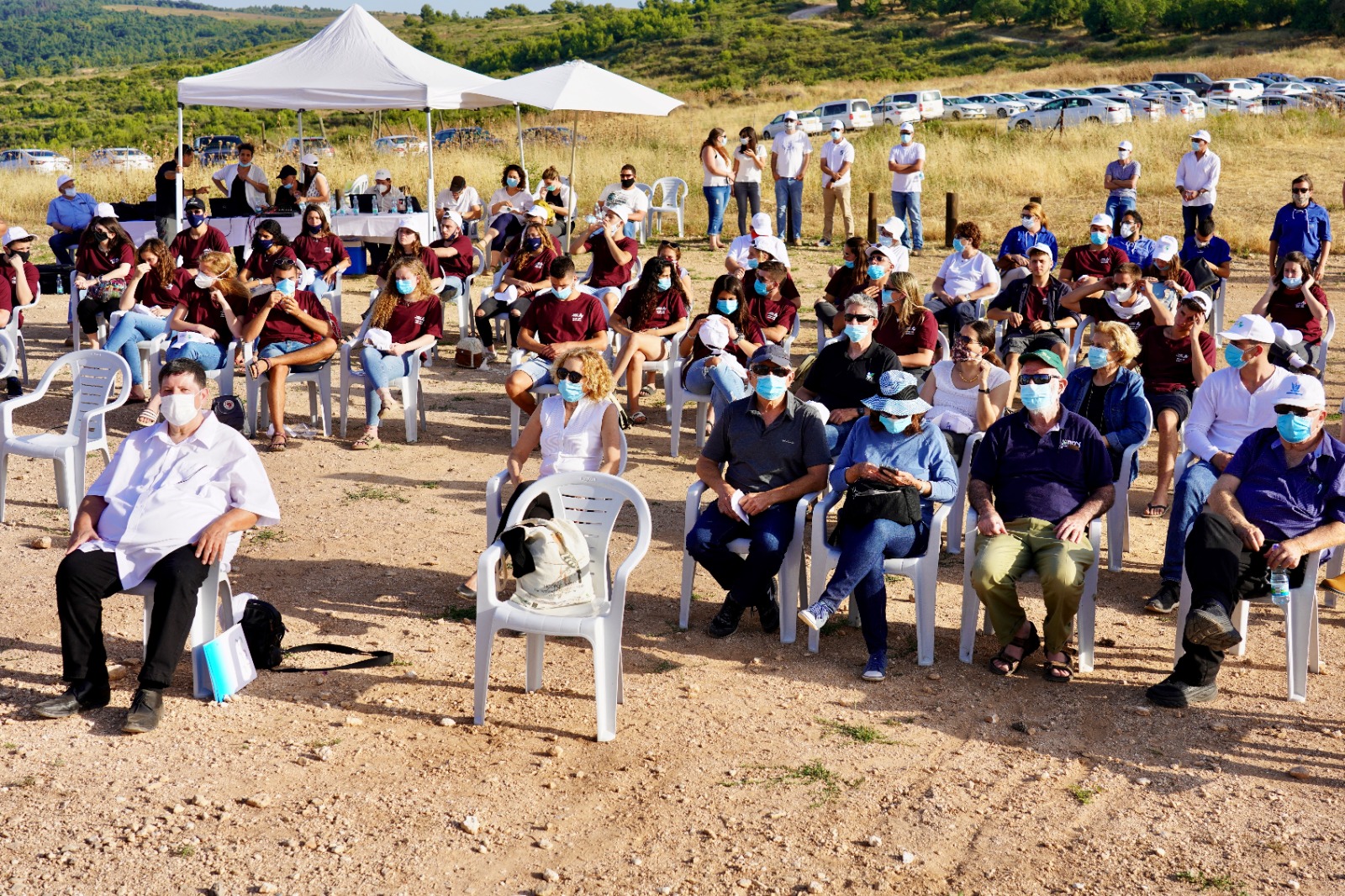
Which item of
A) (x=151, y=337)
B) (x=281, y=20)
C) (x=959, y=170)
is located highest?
(x=281, y=20)

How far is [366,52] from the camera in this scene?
14742 millimetres

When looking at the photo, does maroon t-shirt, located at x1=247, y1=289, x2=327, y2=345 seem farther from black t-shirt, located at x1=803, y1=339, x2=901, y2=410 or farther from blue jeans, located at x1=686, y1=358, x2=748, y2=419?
black t-shirt, located at x1=803, y1=339, x2=901, y2=410

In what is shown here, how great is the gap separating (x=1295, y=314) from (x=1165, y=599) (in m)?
4.53

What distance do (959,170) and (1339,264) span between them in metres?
7.99

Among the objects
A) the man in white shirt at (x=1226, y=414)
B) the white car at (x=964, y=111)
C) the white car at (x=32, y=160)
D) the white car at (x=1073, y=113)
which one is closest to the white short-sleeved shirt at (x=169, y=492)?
the man in white shirt at (x=1226, y=414)

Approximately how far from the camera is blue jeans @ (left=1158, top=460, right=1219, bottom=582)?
20.0 feet

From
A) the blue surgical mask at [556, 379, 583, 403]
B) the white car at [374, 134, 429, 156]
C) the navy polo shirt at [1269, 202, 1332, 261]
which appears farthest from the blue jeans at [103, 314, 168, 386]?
the white car at [374, 134, 429, 156]

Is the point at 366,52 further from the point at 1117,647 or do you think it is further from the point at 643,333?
the point at 1117,647

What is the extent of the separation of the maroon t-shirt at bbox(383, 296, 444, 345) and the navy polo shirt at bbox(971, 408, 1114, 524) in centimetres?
454

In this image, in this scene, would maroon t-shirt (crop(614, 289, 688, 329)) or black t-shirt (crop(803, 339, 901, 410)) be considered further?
maroon t-shirt (crop(614, 289, 688, 329))

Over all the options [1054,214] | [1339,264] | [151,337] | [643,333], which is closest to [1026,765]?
[643,333]

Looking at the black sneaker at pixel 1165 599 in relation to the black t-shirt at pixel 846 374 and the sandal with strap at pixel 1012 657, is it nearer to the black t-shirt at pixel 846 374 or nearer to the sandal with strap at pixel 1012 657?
the sandal with strap at pixel 1012 657

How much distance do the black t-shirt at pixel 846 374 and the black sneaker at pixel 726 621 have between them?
1832 millimetres

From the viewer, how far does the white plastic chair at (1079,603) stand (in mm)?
5578
